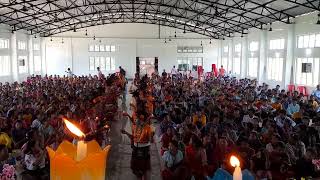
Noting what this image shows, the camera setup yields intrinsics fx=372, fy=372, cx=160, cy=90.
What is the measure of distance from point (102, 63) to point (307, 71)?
21600mm

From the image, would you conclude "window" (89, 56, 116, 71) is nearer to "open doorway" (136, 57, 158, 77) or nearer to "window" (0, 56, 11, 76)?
"open doorway" (136, 57, 158, 77)

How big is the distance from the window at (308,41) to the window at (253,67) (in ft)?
20.3

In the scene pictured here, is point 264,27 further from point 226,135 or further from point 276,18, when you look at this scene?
point 226,135

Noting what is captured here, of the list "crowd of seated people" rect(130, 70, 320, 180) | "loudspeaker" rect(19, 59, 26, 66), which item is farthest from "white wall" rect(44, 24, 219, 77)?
"crowd of seated people" rect(130, 70, 320, 180)

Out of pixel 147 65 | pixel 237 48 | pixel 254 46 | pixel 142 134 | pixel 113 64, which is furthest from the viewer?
pixel 147 65

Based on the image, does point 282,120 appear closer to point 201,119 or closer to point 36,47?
point 201,119

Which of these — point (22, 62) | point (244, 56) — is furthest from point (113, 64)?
point (244, 56)

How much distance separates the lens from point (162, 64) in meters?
36.1

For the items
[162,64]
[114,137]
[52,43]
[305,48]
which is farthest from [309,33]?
[52,43]

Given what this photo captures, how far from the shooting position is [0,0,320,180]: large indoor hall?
6852 millimetres

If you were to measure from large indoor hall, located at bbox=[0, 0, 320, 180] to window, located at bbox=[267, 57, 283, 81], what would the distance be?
64 mm

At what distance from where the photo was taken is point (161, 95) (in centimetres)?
1555

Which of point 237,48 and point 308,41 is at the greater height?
point 237,48

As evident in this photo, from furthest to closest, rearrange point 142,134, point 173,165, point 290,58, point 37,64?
point 37,64 → point 290,58 → point 142,134 → point 173,165
